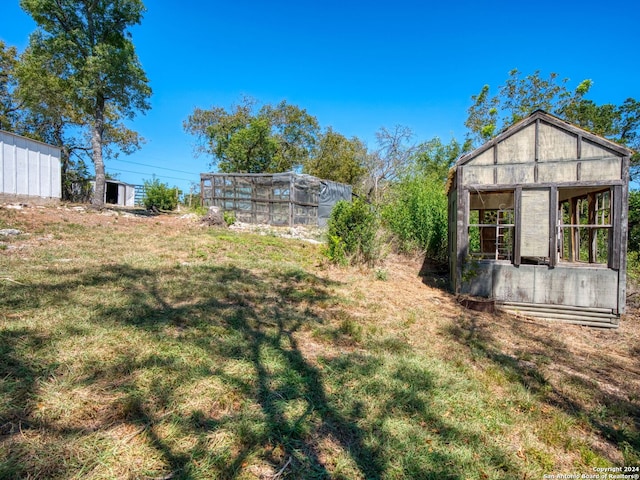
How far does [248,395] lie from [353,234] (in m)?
6.01

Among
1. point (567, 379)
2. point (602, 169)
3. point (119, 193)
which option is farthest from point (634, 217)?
point (119, 193)

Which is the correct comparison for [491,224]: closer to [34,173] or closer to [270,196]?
[270,196]

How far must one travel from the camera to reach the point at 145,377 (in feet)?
7.98

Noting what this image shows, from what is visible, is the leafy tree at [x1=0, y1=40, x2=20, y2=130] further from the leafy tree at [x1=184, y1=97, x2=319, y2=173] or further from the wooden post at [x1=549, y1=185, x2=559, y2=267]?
the wooden post at [x1=549, y1=185, x2=559, y2=267]

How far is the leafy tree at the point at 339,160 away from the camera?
25.2m

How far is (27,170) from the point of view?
12656mm

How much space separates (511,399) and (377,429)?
1386 millimetres

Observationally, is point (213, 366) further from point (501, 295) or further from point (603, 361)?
point (501, 295)

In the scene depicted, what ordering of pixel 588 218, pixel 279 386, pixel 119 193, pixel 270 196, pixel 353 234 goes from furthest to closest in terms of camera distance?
pixel 119 193, pixel 270 196, pixel 353 234, pixel 588 218, pixel 279 386

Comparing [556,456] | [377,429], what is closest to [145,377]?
[377,429]

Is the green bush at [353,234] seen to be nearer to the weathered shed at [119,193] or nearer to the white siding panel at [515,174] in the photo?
the white siding panel at [515,174]

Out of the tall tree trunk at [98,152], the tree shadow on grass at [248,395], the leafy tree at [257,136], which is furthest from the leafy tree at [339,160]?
the tree shadow on grass at [248,395]

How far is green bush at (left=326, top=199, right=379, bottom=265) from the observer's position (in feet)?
26.5

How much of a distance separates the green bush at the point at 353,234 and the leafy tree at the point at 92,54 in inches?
432
